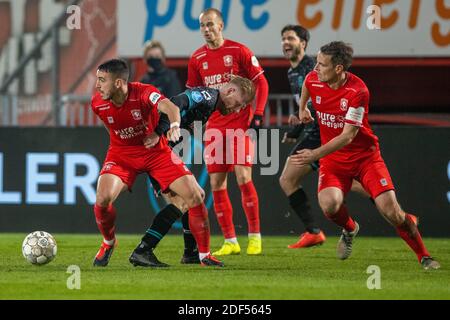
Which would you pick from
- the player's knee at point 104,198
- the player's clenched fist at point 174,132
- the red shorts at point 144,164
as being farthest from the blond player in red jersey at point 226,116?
the player's clenched fist at point 174,132

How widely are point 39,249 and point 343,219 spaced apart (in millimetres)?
2552

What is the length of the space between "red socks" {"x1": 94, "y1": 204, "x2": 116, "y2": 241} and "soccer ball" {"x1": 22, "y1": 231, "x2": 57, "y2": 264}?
16.6 inches

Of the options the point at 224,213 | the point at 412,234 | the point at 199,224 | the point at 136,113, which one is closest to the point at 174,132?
the point at 136,113

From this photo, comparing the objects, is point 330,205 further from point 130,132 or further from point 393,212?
point 130,132

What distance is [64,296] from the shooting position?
7535mm

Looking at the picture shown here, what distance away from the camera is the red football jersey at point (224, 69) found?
425 inches

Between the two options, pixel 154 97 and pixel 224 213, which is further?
pixel 224 213

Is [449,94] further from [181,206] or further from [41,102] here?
[181,206]

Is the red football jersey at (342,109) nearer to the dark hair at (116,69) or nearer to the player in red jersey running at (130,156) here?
the player in red jersey running at (130,156)

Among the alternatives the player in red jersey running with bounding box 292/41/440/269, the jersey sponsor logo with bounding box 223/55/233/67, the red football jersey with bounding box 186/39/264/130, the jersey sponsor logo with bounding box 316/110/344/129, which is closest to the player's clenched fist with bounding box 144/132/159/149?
the player in red jersey running with bounding box 292/41/440/269

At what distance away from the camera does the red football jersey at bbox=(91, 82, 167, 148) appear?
9.10 m

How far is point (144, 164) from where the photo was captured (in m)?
9.32

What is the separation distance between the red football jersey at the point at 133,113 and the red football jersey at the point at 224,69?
5.41 ft

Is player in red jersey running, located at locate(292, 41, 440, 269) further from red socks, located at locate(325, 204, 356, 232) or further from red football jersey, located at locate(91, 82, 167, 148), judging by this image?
red football jersey, located at locate(91, 82, 167, 148)
